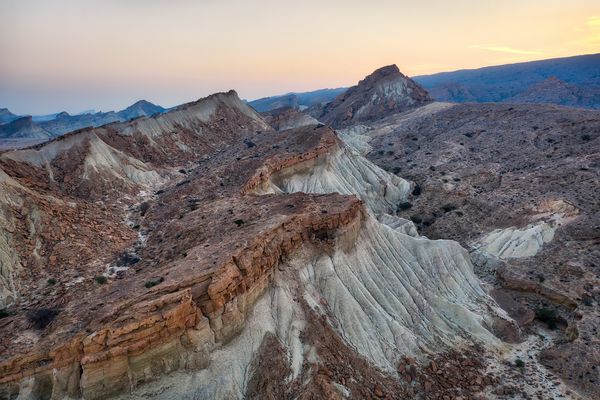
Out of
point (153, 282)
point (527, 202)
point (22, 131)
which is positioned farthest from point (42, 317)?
point (22, 131)

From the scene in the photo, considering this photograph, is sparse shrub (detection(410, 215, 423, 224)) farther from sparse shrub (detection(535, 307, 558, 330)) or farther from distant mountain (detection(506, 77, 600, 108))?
distant mountain (detection(506, 77, 600, 108))

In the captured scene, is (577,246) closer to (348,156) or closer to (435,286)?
(435,286)

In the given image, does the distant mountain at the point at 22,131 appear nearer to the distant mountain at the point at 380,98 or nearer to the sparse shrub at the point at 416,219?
the distant mountain at the point at 380,98

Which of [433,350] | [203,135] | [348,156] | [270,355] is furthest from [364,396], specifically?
[203,135]

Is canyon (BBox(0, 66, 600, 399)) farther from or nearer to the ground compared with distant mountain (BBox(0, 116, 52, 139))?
nearer to the ground

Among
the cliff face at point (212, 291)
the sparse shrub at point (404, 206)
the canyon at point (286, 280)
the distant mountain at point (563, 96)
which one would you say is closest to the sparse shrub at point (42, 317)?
the cliff face at point (212, 291)

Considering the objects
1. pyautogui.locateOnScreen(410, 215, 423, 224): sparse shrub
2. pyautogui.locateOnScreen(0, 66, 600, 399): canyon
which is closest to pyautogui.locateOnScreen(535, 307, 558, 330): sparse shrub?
pyautogui.locateOnScreen(0, 66, 600, 399): canyon
